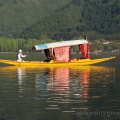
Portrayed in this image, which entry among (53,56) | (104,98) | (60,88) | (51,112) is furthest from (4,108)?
(53,56)

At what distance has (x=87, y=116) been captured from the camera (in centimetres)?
2139

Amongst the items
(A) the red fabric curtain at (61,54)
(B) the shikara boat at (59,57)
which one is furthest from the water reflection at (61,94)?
(A) the red fabric curtain at (61,54)

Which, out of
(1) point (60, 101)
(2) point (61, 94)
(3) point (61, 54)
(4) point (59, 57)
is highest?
(3) point (61, 54)

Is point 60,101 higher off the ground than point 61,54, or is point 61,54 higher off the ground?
point 61,54

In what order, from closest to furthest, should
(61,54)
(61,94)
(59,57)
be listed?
(61,94) → (59,57) → (61,54)

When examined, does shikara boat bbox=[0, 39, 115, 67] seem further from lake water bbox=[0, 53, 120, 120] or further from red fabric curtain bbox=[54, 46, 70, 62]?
lake water bbox=[0, 53, 120, 120]

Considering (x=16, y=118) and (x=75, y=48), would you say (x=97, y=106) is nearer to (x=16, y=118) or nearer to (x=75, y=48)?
(x=16, y=118)

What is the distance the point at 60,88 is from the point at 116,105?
7.92 m

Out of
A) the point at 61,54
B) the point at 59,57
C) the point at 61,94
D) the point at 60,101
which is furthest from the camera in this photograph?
the point at 61,54

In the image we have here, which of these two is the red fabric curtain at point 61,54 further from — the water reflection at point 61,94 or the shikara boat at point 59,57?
the water reflection at point 61,94

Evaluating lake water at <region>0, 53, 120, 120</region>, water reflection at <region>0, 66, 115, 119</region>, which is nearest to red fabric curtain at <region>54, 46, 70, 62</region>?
water reflection at <region>0, 66, 115, 119</region>

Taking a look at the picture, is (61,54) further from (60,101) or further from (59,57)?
(60,101)

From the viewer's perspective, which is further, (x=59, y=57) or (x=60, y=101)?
(x=59, y=57)

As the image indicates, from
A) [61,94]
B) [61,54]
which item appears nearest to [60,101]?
[61,94]
